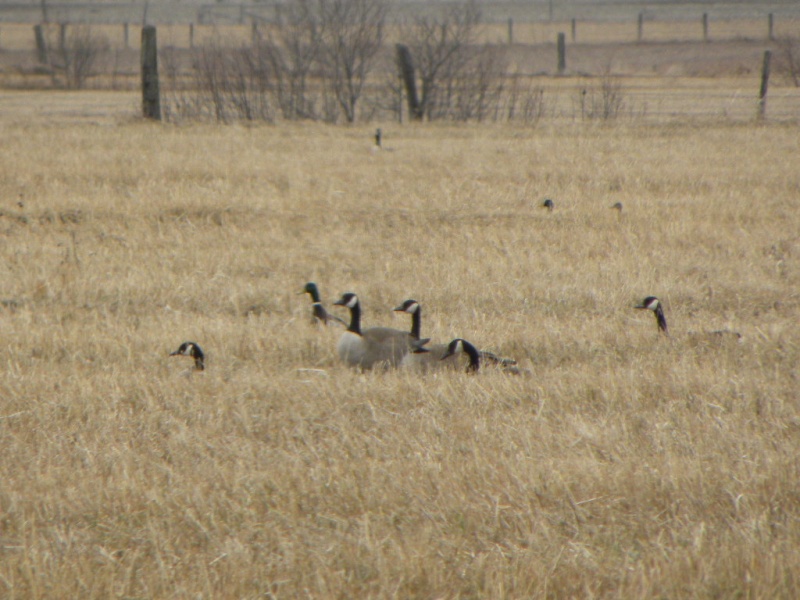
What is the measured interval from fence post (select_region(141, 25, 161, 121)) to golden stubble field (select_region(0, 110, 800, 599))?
887 cm

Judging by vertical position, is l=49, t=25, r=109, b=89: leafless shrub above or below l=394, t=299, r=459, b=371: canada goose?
above

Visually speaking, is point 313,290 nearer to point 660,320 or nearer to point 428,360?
point 428,360

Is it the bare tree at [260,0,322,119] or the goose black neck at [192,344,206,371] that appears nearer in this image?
the goose black neck at [192,344,206,371]

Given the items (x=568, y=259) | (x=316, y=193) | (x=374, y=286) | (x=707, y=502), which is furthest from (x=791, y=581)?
(x=316, y=193)

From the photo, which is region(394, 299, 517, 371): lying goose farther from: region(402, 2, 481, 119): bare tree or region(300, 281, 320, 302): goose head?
region(402, 2, 481, 119): bare tree

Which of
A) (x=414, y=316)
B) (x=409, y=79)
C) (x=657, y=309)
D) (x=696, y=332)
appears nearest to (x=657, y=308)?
(x=657, y=309)

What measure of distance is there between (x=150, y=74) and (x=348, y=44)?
6128 millimetres

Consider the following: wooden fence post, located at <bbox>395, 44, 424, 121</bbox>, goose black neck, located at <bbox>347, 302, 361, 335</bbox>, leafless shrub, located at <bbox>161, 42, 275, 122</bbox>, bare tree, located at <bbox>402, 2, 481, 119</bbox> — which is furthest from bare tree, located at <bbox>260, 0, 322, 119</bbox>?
goose black neck, located at <bbox>347, 302, 361, 335</bbox>

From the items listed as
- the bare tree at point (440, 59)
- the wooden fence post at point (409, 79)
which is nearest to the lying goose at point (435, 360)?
the wooden fence post at point (409, 79)

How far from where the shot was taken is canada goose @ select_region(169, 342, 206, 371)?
6070mm

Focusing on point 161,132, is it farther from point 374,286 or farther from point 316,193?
point 374,286

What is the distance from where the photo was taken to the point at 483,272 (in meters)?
8.84

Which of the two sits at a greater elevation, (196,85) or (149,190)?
(196,85)

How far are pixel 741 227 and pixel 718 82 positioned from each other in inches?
1073
